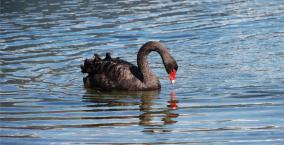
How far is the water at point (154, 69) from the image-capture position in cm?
955

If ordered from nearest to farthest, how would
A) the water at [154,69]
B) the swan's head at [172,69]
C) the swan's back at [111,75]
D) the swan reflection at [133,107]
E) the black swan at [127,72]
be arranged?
the water at [154,69] < the swan reflection at [133,107] < the swan's head at [172,69] < the black swan at [127,72] < the swan's back at [111,75]

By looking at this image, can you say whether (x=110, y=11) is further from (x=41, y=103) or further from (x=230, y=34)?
(x=41, y=103)

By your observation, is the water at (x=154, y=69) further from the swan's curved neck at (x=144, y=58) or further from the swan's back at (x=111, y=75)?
the swan's curved neck at (x=144, y=58)

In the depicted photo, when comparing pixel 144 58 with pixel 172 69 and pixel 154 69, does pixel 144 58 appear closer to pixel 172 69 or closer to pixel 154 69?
pixel 172 69

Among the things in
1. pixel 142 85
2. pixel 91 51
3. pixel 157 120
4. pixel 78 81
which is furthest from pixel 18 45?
pixel 157 120

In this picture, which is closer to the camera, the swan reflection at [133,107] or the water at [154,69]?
the water at [154,69]

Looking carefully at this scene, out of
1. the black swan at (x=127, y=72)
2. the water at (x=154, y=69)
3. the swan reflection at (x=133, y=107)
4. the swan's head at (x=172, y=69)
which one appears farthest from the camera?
the black swan at (x=127, y=72)

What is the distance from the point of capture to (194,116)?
407 inches

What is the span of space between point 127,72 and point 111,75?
0.90 feet

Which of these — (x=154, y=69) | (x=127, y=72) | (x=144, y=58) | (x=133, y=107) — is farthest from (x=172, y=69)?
(x=154, y=69)

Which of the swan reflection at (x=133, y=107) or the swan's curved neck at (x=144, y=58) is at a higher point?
the swan's curved neck at (x=144, y=58)

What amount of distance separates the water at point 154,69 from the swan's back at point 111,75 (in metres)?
0.20

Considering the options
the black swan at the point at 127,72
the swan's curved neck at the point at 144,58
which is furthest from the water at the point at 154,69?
the swan's curved neck at the point at 144,58

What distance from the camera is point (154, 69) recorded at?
14.8m
